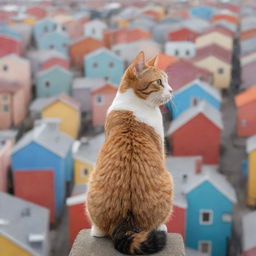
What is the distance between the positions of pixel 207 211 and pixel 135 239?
11.7m

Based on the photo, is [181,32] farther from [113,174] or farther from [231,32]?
[113,174]

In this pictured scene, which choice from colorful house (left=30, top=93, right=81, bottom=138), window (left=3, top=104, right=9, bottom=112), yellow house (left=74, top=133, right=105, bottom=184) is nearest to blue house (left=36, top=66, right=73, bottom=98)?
window (left=3, top=104, right=9, bottom=112)

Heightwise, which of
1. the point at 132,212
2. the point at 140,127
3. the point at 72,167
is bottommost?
the point at 72,167

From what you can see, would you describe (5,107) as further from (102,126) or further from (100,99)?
(102,126)

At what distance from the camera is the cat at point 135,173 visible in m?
4.38

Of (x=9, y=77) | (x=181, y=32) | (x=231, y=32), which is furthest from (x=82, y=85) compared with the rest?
(x=231, y=32)

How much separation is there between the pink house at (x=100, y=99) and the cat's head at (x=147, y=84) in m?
20.7

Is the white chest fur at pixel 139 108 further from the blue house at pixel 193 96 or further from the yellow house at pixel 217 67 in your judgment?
the yellow house at pixel 217 67

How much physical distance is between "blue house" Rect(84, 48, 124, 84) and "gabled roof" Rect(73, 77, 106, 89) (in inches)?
44.0

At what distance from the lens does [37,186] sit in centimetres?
1777

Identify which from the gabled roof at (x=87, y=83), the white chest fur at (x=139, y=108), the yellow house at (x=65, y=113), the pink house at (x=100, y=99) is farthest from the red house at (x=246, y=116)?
the white chest fur at (x=139, y=108)

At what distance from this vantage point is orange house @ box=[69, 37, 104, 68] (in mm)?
34531

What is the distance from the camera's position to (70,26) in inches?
1654

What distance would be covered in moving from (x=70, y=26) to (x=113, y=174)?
1528 inches
